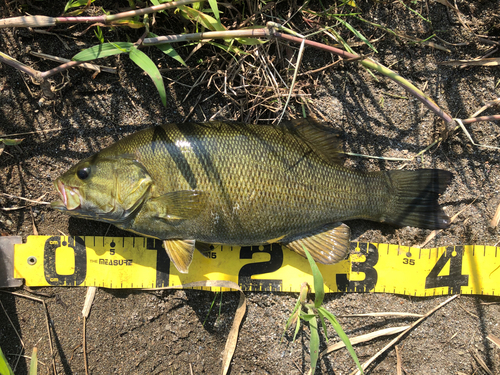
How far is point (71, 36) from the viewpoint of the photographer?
2529 mm

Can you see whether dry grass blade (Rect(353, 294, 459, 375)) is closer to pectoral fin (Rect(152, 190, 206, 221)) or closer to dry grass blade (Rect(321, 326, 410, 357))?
dry grass blade (Rect(321, 326, 410, 357))

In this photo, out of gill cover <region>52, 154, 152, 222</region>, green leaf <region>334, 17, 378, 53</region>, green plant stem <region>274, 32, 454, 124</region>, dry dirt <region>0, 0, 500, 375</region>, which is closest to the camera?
gill cover <region>52, 154, 152, 222</region>

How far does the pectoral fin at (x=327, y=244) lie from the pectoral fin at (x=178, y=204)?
828 mm

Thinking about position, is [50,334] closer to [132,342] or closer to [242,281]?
[132,342]

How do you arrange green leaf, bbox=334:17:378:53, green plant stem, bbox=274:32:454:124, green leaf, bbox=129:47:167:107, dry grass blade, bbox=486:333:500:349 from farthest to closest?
1. dry grass blade, bbox=486:333:500:349
2. green leaf, bbox=334:17:378:53
3. green plant stem, bbox=274:32:454:124
4. green leaf, bbox=129:47:167:107

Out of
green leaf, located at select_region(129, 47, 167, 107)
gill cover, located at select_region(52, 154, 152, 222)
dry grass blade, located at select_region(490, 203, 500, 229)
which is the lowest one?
dry grass blade, located at select_region(490, 203, 500, 229)

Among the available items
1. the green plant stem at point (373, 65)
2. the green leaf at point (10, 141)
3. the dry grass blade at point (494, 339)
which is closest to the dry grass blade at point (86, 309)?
the green leaf at point (10, 141)

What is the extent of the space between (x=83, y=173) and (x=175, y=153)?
0.66 metres

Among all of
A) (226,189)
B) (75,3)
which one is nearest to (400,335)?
(226,189)

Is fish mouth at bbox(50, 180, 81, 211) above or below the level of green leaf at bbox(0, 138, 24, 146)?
below

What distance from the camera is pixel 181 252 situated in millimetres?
2371

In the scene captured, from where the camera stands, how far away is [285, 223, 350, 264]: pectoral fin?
2.52 m

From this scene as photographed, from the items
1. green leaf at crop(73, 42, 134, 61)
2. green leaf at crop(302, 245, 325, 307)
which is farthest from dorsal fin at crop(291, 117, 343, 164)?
green leaf at crop(73, 42, 134, 61)

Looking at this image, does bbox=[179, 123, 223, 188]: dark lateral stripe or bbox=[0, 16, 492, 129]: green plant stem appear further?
bbox=[179, 123, 223, 188]: dark lateral stripe
